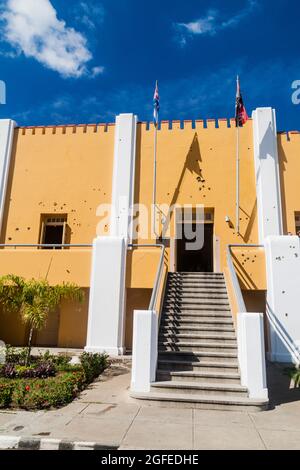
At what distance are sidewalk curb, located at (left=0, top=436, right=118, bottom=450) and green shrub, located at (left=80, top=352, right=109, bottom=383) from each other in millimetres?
3232

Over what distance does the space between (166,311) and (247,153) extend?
25.5 feet

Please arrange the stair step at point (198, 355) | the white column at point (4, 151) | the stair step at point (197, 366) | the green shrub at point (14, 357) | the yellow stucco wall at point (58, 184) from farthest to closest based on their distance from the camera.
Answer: the white column at point (4, 151), the yellow stucco wall at point (58, 184), the green shrub at point (14, 357), the stair step at point (198, 355), the stair step at point (197, 366)

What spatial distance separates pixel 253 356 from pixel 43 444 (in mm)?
4037

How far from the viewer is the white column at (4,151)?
14.5 meters

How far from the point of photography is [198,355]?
309 inches

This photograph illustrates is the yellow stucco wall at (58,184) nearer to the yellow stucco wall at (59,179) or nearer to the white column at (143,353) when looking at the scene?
the yellow stucco wall at (59,179)

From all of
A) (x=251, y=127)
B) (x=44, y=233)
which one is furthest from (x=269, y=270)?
(x=44, y=233)

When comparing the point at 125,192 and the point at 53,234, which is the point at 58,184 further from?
the point at 125,192

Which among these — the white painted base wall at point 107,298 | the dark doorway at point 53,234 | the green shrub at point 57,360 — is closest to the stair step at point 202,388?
the green shrub at point 57,360

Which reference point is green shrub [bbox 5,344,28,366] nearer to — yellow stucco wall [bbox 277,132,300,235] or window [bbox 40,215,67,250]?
window [bbox 40,215,67,250]

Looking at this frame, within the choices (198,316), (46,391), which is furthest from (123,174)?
(46,391)

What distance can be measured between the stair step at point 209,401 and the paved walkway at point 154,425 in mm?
141

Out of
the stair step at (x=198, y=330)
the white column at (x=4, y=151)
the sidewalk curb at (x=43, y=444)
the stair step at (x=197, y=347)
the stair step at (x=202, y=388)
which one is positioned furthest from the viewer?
the white column at (x=4, y=151)
